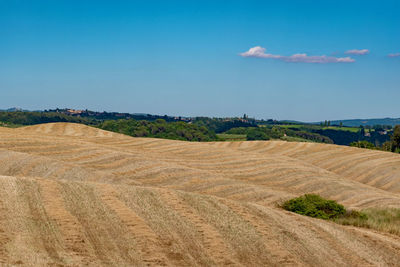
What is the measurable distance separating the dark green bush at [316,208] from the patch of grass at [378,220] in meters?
1.17

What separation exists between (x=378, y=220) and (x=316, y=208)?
481 centimetres

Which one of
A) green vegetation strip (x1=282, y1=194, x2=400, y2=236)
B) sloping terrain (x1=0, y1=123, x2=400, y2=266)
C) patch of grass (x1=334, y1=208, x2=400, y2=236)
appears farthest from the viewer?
green vegetation strip (x1=282, y1=194, x2=400, y2=236)

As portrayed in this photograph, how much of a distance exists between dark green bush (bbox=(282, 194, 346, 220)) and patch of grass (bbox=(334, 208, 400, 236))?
3.84ft

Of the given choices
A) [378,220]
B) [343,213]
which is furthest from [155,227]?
[378,220]

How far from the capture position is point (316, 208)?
34.8m

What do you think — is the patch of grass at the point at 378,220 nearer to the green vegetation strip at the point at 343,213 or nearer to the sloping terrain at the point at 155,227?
the green vegetation strip at the point at 343,213

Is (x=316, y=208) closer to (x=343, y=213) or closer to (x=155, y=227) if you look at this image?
(x=343, y=213)

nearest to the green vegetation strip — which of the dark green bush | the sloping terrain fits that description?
the dark green bush

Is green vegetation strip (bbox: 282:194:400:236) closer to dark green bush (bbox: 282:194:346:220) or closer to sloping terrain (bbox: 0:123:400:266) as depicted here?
dark green bush (bbox: 282:194:346:220)

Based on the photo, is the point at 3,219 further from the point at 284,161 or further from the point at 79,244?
the point at 284,161

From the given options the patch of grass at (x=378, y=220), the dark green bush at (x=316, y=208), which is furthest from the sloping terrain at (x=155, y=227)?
the dark green bush at (x=316, y=208)

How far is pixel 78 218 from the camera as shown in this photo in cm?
2242

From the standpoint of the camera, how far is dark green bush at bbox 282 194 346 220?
111 ft

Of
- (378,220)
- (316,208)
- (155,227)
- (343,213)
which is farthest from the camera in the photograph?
(316,208)
